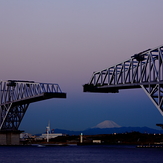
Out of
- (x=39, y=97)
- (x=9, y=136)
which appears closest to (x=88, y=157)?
(x=39, y=97)

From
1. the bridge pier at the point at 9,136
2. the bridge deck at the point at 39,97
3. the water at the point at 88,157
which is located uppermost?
the bridge deck at the point at 39,97

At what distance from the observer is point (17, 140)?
162 metres

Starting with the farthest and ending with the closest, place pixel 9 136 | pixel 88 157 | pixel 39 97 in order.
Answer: pixel 9 136
pixel 39 97
pixel 88 157

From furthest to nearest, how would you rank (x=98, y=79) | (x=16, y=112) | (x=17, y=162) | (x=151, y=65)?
1. (x=16, y=112)
2. (x=98, y=79)
3. (x=151, y=65)
4. (x=17, y=162)

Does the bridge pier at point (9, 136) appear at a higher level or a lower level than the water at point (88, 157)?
higher

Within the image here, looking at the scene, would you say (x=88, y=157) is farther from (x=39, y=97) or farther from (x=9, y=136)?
(x=9, y=136)

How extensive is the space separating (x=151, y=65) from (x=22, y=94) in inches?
2373

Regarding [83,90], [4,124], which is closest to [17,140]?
[4,124]

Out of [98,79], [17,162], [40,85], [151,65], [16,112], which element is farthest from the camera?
[16,112]

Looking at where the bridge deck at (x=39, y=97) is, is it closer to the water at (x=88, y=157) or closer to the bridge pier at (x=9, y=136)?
the bridge pier at (x=9, y=136)

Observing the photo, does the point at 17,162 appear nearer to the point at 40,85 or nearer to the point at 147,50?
the point at 147,50

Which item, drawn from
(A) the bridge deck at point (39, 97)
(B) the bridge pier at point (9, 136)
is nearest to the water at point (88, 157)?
(A) the bridge deck at point (39, 97)

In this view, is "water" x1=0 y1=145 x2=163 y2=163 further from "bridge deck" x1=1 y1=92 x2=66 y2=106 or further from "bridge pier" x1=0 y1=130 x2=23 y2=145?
"bridge pier" x1=0 y1=130 x2=23 y2=145

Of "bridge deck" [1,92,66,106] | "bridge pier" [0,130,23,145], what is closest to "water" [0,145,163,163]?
"bridge deck" [1,92,66,106]
